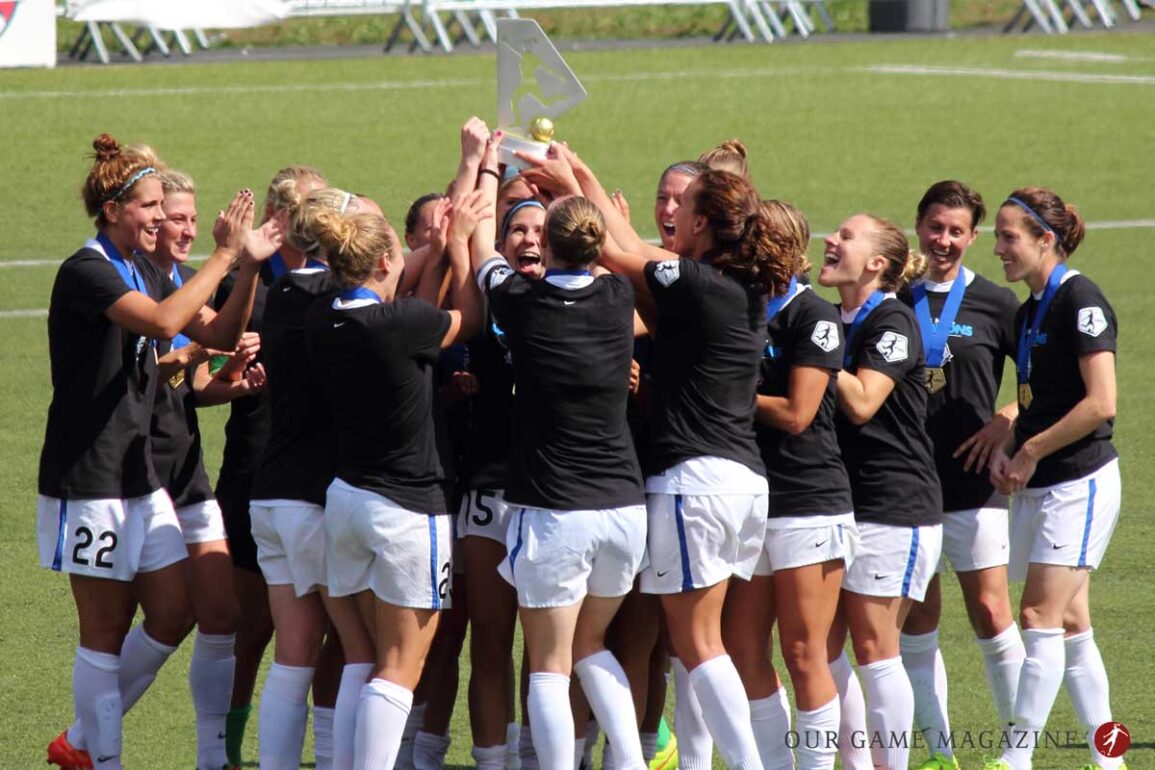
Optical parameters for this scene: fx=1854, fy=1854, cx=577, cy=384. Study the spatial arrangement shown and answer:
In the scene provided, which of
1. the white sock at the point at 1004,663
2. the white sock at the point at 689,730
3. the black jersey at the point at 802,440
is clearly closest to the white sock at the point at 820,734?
the white sock at the point at 689,730

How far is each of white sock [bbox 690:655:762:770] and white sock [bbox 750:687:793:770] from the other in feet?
0.83

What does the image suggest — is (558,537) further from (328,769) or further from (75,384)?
(75,384)

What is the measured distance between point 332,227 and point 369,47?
22738 millimetres

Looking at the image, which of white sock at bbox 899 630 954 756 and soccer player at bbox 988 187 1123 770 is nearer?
soccer player at bbox 988 187 1123 770

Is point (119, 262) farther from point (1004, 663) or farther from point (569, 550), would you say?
point (1004, 663)

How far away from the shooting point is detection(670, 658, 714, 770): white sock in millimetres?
6086

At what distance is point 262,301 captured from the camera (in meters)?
6.45

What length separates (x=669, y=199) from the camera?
6895 mm

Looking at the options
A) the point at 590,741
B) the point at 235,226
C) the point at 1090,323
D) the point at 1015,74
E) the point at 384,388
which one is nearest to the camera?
the point at 384,388

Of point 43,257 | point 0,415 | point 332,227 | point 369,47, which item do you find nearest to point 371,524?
point 332,227

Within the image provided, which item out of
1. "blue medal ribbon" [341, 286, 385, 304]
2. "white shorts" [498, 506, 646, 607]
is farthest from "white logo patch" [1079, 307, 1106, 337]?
"blue medal ribbon" [341, 286, 385, 304]

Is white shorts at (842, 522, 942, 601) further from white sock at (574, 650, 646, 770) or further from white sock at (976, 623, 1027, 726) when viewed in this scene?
white sock at (574, 650, 646, 770)

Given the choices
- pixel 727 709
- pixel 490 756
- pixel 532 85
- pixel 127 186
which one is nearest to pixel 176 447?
pixel 127 186

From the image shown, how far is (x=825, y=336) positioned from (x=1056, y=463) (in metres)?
1.15
